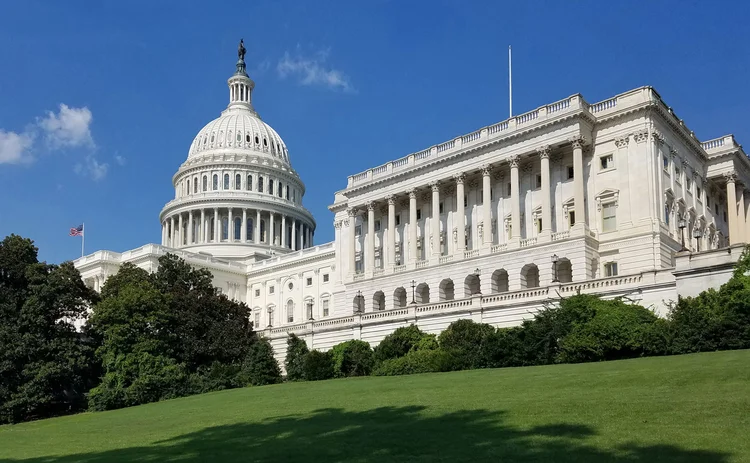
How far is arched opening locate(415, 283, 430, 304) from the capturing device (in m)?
75.8

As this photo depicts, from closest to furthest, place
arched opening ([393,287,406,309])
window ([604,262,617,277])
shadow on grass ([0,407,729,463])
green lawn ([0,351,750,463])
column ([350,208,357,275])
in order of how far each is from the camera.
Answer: shadow on grass ([0,407,729,463])
green lawn ([0,351,750,463])
window ([604,262,617,277])
arched opening ([393,287,406,309])
column ([350,208,357,275])

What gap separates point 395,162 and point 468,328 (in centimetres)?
3059

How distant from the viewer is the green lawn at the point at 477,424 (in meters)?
19.4

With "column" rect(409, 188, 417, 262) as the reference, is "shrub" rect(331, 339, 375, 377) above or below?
below

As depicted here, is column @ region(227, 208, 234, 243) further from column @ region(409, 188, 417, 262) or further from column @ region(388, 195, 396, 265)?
column @ region(409, 188, 417, 262)

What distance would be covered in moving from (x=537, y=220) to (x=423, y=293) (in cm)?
1257

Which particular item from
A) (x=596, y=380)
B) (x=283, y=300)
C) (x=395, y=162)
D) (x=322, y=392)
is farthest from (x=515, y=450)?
(x=283, y=300)

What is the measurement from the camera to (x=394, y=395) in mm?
34125

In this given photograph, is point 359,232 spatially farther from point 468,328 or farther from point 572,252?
point 468,328

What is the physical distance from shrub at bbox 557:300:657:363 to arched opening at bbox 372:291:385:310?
36580mm

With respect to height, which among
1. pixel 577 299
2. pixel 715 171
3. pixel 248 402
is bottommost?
pixel 248 402

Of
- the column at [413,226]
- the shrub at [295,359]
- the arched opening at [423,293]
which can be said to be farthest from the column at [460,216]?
the shrub at [295,359]

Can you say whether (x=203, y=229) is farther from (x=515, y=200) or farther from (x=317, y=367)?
(x=317, y=367)

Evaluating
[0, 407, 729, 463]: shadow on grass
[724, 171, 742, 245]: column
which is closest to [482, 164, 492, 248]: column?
[724, 171, 742, 245]: column
